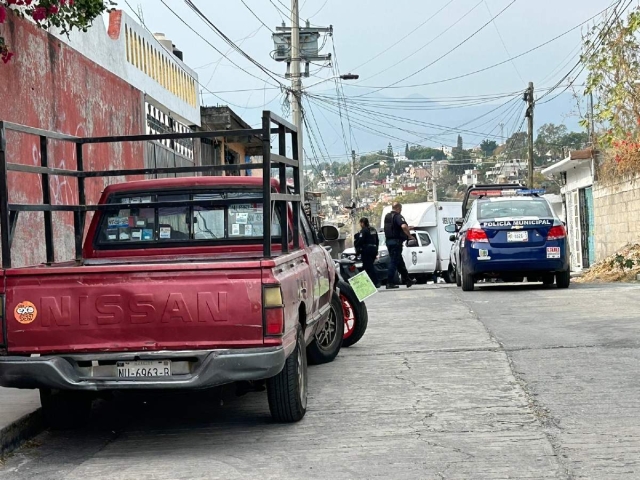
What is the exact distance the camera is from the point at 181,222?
8.51 metres

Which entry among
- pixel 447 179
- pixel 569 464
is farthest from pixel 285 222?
pixel 447 179

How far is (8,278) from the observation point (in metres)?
6.49

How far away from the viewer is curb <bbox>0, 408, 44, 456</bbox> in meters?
6.64

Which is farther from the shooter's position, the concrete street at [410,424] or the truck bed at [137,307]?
the truck bed at [137,307]

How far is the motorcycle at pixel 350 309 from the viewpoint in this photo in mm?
10633

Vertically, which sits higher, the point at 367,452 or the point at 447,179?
the point at 447,179

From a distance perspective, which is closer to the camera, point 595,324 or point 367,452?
point 367,452

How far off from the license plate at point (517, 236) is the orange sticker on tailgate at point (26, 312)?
1163cm

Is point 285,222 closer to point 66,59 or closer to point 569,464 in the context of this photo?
point 569,464

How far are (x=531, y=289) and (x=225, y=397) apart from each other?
10.6 meters

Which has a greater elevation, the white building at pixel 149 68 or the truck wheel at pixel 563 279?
the white building at pixel 149 68

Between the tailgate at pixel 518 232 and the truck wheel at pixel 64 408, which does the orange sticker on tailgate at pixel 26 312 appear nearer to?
the truck wheel at pixel 64 408

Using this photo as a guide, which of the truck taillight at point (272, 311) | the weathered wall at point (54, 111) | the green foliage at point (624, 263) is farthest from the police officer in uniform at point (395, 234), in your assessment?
the truck taillight at point (272, 311)

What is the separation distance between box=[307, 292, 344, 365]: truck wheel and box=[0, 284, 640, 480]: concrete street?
198mm
